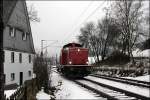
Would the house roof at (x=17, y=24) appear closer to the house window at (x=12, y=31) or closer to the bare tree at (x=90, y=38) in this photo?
the house window at (x=12, y=31)

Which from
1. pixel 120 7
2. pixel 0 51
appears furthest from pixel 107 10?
pixel 0 51

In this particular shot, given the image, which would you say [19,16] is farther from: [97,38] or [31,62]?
[97,38]

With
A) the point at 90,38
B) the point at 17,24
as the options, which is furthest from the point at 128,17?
the point at 90,38

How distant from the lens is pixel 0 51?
683 centimetres

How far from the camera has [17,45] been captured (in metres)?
37.3

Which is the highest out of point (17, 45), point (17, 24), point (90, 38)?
point (90, 38)

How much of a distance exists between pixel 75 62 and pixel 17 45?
9.93 metres

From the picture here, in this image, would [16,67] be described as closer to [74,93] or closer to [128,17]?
[74,93]

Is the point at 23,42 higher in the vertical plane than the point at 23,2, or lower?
lower

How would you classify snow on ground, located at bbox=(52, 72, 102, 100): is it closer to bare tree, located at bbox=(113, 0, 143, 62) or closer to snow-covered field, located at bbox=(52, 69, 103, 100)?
snow-covered field, located at bbox=(52, 69, 103, 100)

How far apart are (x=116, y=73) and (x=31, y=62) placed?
13.7 metres

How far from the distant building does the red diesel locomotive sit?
647cm

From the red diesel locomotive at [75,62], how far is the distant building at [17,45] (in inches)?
255

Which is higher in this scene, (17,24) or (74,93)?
(17,24)
